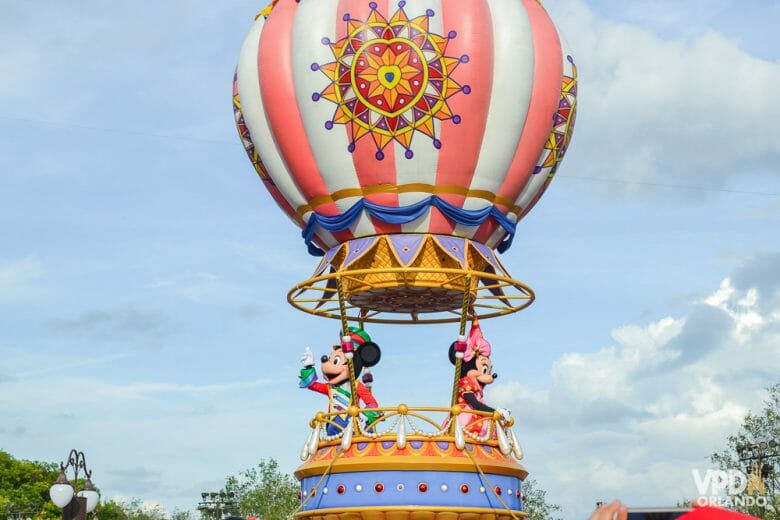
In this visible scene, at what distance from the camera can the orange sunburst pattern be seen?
21438 mm

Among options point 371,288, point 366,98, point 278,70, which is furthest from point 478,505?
point 278,70

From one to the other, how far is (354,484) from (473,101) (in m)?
7.39

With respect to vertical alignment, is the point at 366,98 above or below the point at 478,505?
above

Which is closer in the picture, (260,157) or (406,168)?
(406,168)

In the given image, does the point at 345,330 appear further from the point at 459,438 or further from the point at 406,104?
the point at 406,104

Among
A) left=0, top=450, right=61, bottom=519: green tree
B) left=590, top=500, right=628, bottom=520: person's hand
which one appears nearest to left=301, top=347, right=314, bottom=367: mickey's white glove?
left=590, top=500, right=628, bottom=520: person's hand

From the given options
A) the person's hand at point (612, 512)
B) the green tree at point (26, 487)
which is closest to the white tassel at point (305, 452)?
the person's hand at point (612, 512)

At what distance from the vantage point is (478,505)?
68.6 ft

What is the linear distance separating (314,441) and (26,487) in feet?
180

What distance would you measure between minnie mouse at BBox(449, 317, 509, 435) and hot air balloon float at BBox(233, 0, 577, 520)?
0.03 m

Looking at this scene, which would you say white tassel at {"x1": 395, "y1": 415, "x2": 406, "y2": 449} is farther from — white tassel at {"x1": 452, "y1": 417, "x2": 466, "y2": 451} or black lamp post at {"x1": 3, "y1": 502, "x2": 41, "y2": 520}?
black lamp post at {"x1": 3, "y1": 502, "x2": 41, "y2": 520}

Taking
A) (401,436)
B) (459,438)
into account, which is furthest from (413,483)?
(459,438)

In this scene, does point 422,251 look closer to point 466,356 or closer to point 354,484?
point 466,356

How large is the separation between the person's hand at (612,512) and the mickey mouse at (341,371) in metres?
17.3
